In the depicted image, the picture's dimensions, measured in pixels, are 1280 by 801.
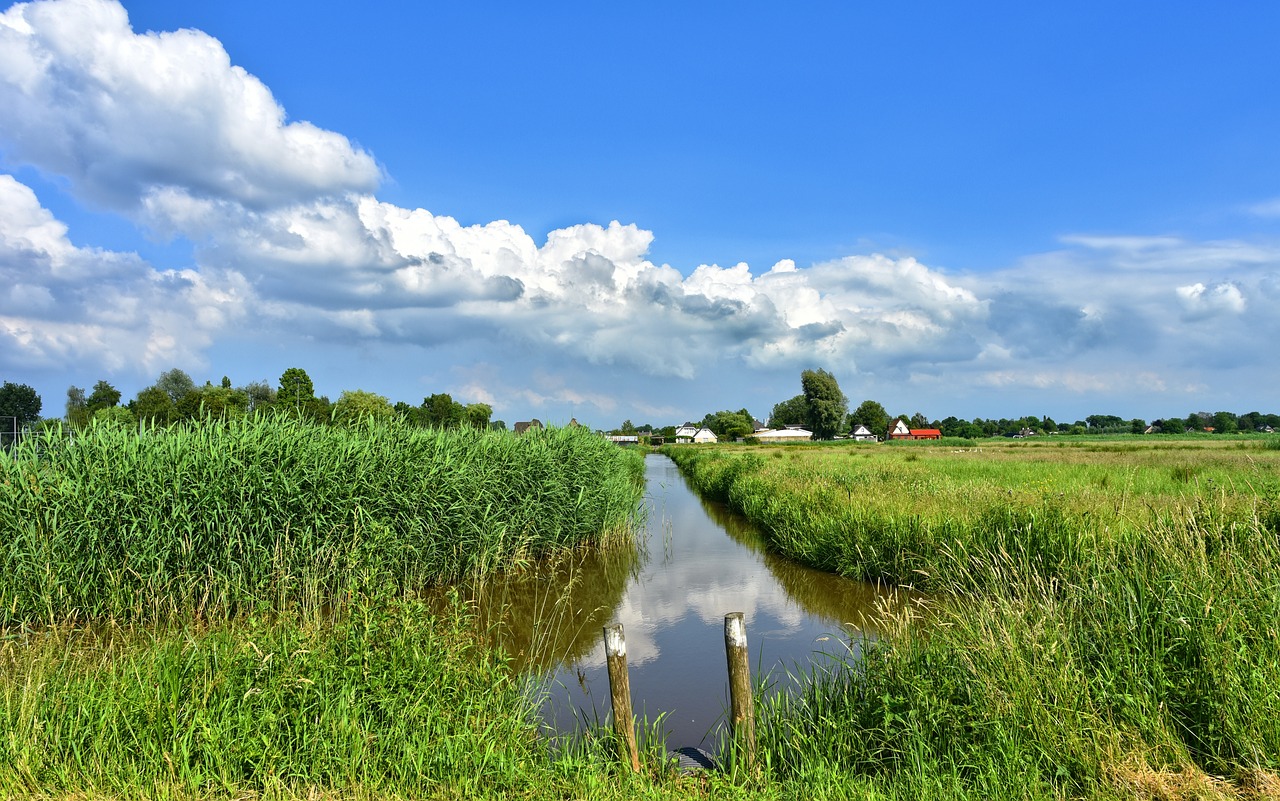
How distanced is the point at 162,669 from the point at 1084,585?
7.96 meters

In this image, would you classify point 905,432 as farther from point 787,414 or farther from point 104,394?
point 104,394

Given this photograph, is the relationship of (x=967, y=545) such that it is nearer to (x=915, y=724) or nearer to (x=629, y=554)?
(x=915, y=724)

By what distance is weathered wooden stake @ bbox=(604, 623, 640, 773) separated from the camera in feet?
17.7

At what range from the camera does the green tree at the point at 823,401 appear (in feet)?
353

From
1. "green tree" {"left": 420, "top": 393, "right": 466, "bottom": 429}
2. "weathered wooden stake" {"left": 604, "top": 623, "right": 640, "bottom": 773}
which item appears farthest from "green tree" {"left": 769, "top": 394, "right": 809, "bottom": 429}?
"weathered wooden stake" {"left": 604, "top": 623, "right": 640, "bottom": 773}

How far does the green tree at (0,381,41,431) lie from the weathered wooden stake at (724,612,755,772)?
496 feet

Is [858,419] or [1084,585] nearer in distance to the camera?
[1084,585]

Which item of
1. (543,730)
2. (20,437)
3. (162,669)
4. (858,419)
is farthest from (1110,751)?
(858,419)

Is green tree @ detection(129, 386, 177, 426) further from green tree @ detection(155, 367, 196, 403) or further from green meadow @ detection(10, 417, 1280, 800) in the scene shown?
green meadow @ detection(10, 417, 1280, 800)

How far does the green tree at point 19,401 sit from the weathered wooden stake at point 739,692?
151 metres

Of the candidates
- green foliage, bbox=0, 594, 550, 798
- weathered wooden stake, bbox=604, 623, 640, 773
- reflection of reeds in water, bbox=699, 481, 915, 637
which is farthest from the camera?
reflection of reeds in water, bbox=699, 481, 915, 637

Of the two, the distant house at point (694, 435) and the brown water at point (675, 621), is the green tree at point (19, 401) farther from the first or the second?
the brown water at point (675, 621)

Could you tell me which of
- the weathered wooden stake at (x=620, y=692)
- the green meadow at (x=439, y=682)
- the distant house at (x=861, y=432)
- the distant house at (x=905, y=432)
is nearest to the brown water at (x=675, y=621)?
the green meadow at (x=439, y=682)

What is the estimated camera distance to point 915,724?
512 cm
